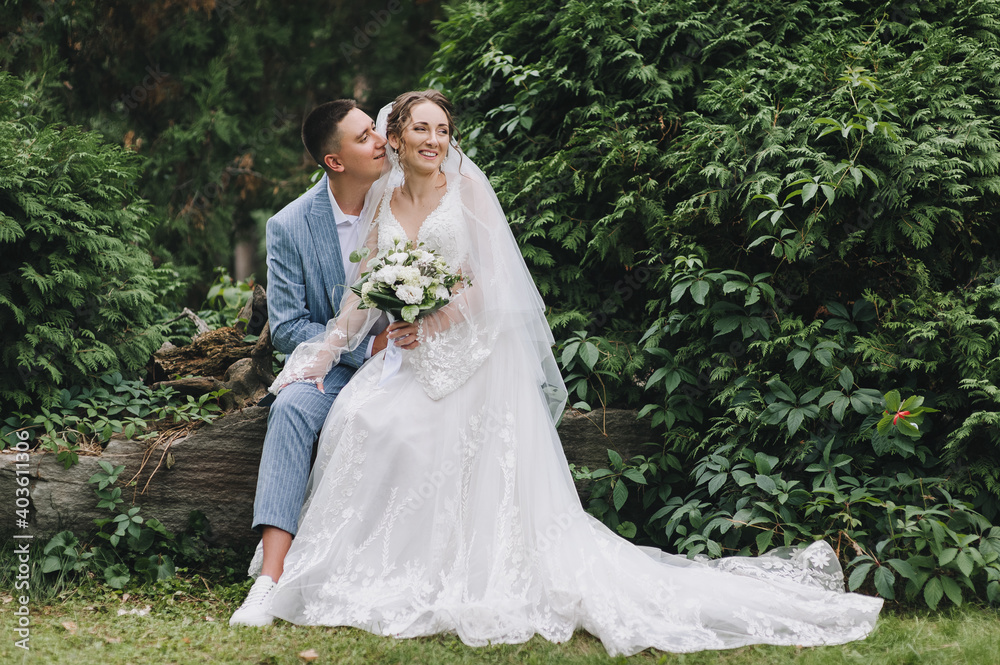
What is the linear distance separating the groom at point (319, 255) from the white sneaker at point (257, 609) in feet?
1.82

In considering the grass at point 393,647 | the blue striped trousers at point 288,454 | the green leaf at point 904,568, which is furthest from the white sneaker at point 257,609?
the green leaf at point 904,568

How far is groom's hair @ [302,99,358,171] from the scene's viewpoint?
4.20 meters

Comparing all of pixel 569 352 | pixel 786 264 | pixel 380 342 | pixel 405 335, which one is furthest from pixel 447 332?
pixel 786 264

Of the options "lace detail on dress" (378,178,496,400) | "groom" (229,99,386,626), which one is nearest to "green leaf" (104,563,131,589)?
"groom" (229,99,386,626)

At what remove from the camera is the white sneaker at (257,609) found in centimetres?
319

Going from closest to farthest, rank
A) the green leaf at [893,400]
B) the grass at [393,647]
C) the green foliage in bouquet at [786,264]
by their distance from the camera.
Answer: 1. the grass at [393,647]
2. the green leaf at [893,400]
3. the green foliage in bouquet at [786,264]

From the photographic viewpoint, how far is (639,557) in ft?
11.2

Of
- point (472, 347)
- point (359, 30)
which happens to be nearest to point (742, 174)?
point (472, 347)

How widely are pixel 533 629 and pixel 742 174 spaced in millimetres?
2473

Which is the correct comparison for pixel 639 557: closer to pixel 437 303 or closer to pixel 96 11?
pixel 437 303

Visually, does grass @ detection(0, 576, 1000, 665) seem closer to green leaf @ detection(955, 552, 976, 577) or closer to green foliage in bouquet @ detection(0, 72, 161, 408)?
green leaf @ detection(955, 552, 976, 577)

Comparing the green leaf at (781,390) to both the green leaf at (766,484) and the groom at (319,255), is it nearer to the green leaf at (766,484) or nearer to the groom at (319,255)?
the green leaf at (766,484)

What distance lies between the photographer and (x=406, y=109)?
383 centimetres

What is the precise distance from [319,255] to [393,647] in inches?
81.4
